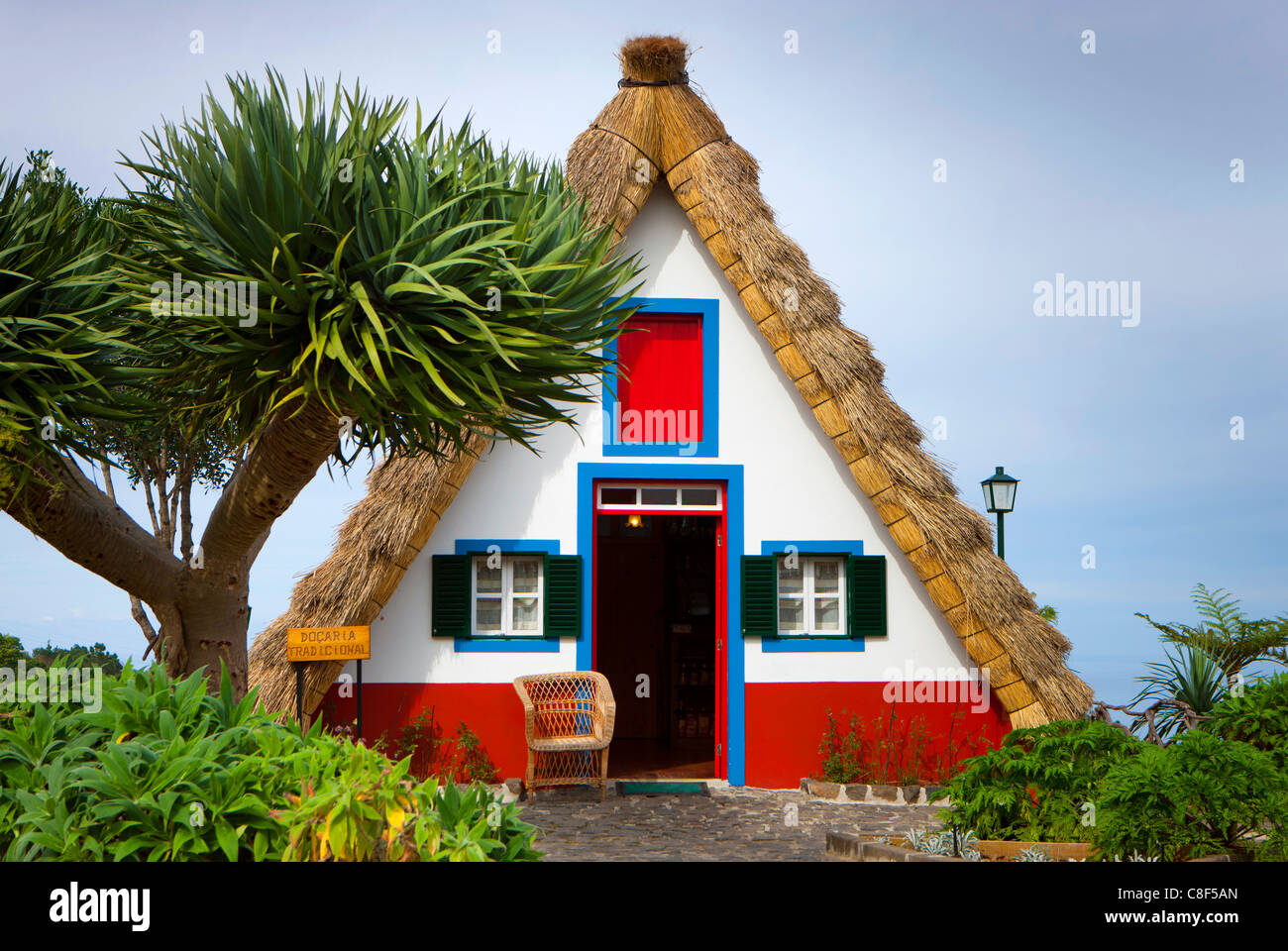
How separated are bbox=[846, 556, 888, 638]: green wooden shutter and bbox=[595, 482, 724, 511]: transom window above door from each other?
1530 millimetres

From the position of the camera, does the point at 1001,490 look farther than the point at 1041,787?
Yes

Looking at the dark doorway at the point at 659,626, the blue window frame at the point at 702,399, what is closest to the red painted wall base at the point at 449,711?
the blue window frame at the point at 702,399

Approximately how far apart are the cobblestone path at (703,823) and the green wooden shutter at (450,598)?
1.81 metres

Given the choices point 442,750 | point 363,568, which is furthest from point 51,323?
point 442,750

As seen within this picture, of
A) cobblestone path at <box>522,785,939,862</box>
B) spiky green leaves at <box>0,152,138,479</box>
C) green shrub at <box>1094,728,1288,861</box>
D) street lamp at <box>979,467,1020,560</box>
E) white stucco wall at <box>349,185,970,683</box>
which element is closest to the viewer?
green shrub at <box>1094,728,1288,861</box>

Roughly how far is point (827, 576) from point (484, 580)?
11.5 feet

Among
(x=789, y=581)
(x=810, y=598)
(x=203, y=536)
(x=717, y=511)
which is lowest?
(x=810, y=598)

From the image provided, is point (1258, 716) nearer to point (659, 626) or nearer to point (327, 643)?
point (327, 643)

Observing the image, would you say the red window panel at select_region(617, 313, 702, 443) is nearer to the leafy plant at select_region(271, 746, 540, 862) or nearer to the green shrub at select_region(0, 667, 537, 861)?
the green shrub at select_region(0, 667, 537, 861)

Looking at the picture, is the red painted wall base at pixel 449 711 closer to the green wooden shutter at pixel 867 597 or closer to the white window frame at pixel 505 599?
the white window frame at pixel 505 599

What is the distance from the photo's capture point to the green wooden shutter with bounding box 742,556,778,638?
35.0 feet

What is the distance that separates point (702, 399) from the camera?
10930mm

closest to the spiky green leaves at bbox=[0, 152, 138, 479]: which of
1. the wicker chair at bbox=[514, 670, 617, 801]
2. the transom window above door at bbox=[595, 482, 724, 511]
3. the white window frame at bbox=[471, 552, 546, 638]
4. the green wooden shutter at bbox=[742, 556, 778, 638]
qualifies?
the white window frame at bbox=[471, 552, 546, 638]

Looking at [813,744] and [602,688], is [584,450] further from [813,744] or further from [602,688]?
[813,744]
